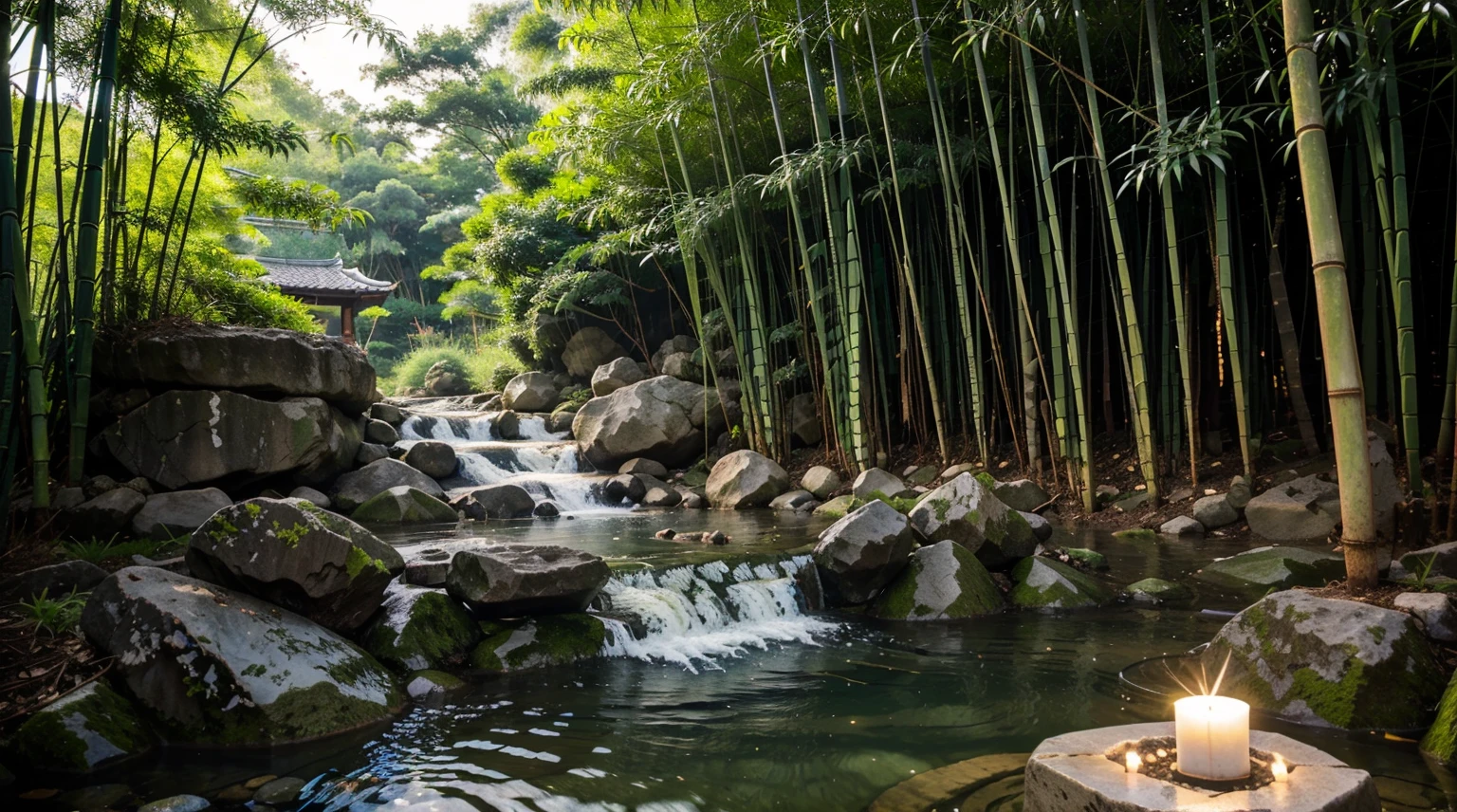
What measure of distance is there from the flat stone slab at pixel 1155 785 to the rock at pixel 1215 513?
4.49m

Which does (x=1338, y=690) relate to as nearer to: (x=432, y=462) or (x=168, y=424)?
(x=168, y=424)

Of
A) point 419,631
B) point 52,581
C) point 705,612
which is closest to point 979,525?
point 705,612

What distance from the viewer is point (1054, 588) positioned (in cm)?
465

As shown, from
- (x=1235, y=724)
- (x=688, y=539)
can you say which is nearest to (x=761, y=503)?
(x=688, y=539)

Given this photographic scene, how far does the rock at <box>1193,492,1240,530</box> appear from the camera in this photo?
19.7ft

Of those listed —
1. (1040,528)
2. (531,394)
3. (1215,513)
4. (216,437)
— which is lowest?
(1215,513)

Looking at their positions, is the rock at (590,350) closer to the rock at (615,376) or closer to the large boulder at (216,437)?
the rock at (615,376)

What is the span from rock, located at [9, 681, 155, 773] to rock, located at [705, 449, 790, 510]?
6.08 metres

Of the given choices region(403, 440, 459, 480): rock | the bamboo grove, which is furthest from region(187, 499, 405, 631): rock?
region(403, 440, 459, 480): rock

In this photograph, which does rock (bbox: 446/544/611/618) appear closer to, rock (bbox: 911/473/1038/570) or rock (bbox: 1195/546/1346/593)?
rock (bbox: 911/473/1038/570)

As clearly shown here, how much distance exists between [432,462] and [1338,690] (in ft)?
27.3

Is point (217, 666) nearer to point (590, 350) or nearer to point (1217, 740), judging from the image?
point (1217, 740)

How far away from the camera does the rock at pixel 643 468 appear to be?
1012 centimetres

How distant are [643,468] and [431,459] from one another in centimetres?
233
